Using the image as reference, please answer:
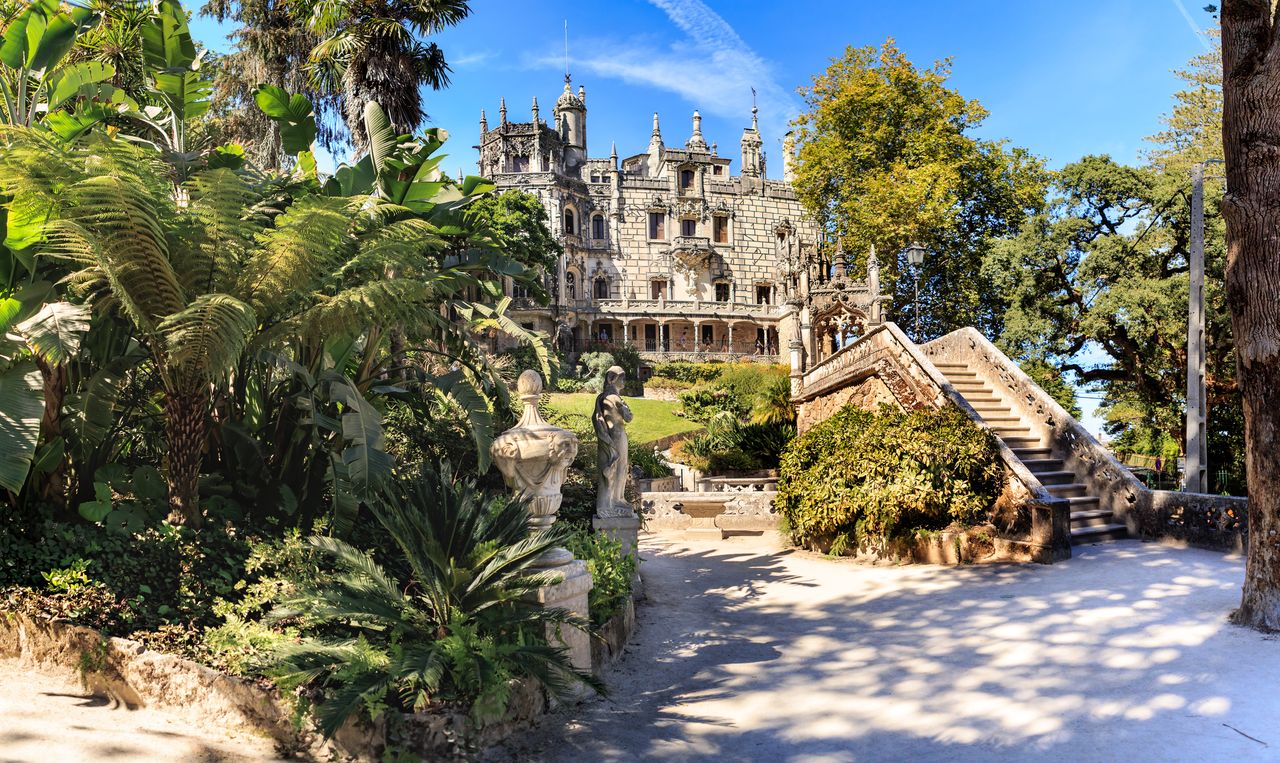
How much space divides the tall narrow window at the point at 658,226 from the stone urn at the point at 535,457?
49.4m

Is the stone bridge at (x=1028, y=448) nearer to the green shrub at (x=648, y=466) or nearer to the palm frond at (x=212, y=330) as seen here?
the green shrub at (x=648, y=466)

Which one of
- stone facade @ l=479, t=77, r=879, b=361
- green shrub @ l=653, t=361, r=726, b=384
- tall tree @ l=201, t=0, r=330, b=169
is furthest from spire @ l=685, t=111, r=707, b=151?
tall tree @ l=201, t=0, r=330, b=169

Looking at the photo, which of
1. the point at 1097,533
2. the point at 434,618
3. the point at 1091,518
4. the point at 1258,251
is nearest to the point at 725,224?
the point at 1091,518

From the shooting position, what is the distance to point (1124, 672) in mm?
6402

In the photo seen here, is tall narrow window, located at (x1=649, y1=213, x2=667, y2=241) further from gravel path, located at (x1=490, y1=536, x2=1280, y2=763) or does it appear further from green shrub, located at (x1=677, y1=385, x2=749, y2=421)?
gravel path, located at (x1=490, y1=536, x2=1280, y2=763)

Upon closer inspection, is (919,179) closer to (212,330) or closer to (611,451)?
(611,451)

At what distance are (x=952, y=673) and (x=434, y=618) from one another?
174 inches

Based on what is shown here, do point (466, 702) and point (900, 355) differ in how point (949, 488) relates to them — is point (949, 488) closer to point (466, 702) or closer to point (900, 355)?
point (900, 355)

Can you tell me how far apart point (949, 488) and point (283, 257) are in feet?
31.4

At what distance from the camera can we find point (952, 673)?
6715 millimetres

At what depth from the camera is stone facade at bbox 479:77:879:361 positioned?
52.1m

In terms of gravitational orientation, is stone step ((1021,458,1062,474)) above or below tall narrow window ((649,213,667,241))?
below

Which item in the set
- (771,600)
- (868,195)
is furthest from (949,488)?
(868,195)

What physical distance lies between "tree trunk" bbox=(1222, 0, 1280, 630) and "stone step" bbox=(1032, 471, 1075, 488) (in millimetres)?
5385
